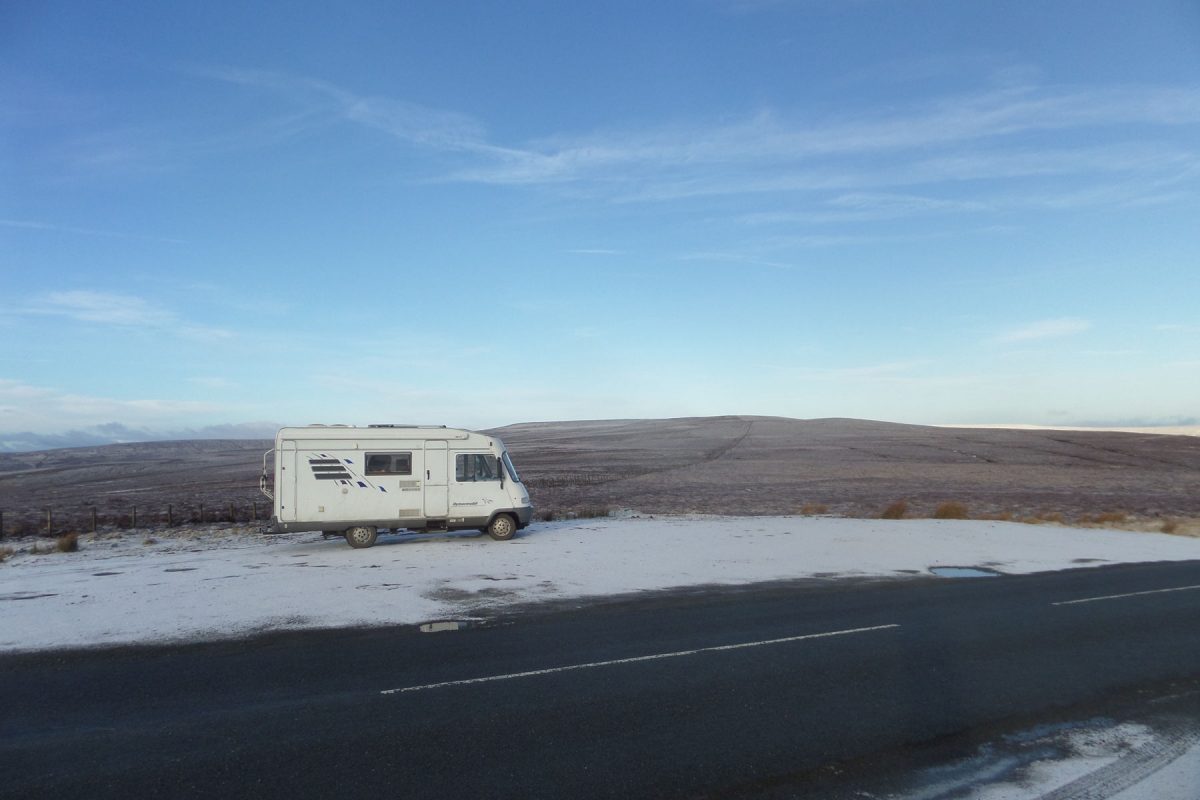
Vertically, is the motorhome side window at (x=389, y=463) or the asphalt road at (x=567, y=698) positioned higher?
the motorhome side window at (x=389, y=463)

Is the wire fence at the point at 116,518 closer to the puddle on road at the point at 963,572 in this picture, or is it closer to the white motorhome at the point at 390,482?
the white motorhome at the point at 390,482

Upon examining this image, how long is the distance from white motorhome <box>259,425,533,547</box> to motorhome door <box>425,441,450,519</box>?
0.08 ft

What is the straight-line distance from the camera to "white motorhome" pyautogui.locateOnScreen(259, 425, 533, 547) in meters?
20.2

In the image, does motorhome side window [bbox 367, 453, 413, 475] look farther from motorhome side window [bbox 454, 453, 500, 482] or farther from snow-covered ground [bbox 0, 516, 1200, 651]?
snow-covered ground [bbox 0, 516, 1200, 651]

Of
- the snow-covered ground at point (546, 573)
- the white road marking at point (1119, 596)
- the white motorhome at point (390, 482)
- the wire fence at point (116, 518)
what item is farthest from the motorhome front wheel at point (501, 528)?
the wire fence at point (116, 518)

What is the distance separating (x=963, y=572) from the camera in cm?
1681

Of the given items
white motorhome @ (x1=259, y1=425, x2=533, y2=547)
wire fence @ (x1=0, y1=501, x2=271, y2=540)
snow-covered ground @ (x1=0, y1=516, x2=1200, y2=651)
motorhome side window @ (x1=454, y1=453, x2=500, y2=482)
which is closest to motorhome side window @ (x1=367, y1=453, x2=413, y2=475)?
white motorhome @ (x1=259, y1=425, x2=533, y2=547)

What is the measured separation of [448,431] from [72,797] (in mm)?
16006

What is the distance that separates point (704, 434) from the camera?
4348 inches

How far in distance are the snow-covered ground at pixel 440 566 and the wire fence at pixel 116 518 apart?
12.4 feet

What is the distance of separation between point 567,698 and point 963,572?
11780 millimetres

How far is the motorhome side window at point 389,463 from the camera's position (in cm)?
2077

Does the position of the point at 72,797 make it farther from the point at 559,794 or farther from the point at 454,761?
the point at 559,794

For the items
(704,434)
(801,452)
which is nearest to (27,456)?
(704,434)
